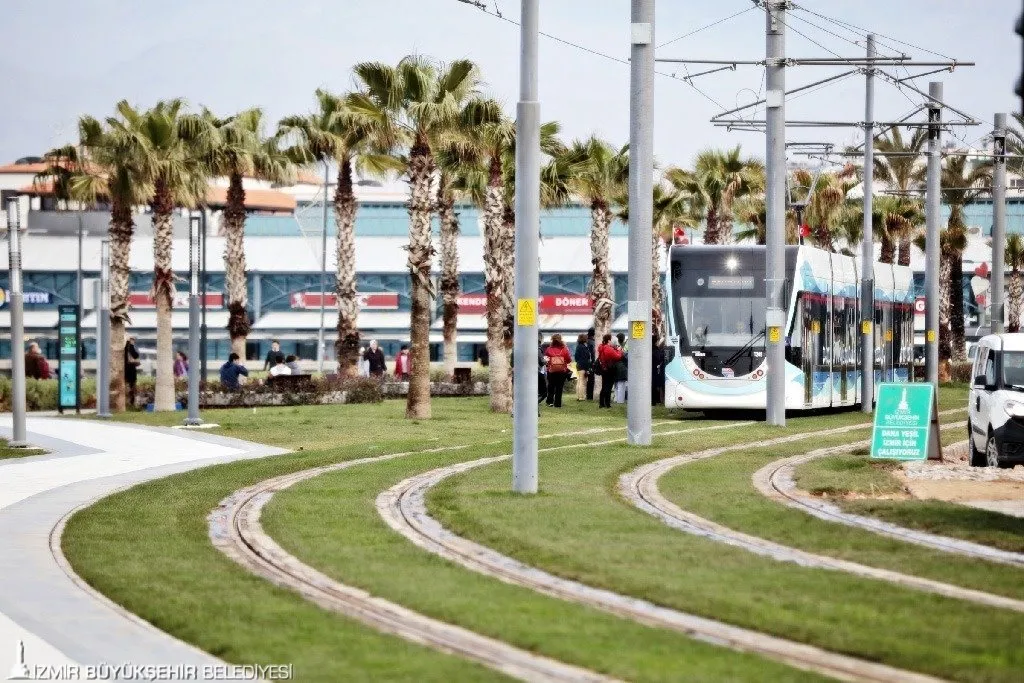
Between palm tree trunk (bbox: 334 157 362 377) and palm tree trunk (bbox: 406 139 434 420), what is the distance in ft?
41.8

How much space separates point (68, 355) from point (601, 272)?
15.7 m

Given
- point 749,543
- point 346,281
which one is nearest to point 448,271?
point 346,281

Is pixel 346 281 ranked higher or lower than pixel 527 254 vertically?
higher

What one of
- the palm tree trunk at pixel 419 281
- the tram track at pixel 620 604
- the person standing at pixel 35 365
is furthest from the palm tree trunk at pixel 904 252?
the tram track at pixel 620 604

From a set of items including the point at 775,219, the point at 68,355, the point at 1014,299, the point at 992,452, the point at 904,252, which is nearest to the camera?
the point at 992,452

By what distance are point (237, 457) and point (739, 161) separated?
4191 centimetres

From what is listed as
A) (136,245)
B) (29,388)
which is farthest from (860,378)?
(136,245)

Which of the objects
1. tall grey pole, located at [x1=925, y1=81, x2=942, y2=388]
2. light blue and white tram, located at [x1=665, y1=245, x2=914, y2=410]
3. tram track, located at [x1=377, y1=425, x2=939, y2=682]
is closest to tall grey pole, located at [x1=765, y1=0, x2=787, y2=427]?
light blue and white tram, located at [x1=665, y1=245, x2=914, y2=410]

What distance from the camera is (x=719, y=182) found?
209ft

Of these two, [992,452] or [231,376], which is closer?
[992,452]

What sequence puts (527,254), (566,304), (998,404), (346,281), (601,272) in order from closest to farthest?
1. (527,254)
2. (998,404)
3. (601,272)
4. (346,281)
5. (566,304)

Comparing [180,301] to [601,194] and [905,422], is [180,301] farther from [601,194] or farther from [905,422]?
[905,422]

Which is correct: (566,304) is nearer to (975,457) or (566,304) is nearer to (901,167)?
(901,167)

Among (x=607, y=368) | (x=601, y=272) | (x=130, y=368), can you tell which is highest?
(x=601, y=272)
